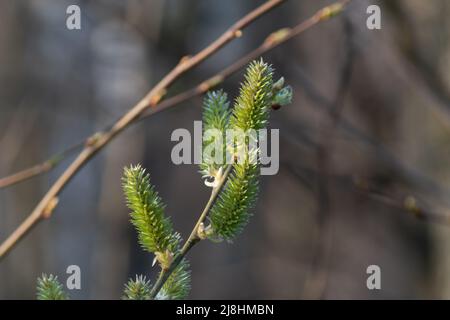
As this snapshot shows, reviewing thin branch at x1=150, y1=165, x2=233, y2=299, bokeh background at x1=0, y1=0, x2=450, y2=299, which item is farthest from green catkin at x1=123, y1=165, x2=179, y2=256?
bokeh background at x1=0, y1=0, x2=450, y2=299

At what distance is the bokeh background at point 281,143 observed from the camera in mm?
3840

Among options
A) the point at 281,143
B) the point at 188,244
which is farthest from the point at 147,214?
the point at 281,143

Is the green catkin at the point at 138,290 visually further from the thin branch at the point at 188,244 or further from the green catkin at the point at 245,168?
the green catkin at the point at 245,168

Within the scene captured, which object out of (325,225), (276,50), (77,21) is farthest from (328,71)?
(77,21)

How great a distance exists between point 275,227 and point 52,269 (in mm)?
2808

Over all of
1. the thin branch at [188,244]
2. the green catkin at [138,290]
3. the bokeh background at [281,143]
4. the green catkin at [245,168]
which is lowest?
the green catkin at [138,290]

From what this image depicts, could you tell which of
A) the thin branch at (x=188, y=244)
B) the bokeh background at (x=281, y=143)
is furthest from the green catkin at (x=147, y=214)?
the bokeh background at (x=281, y=143)

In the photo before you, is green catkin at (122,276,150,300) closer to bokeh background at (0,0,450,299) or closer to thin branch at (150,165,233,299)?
thin branch at (150,165,233,299)

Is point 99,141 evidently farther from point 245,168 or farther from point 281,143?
point 281,143

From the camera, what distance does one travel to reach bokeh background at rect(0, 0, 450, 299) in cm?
384

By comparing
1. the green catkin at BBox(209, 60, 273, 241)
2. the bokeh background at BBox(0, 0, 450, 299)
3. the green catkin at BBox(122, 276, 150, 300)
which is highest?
the bokeh background at BBox(0, 0, 450, 299)

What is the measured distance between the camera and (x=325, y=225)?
3531 mm

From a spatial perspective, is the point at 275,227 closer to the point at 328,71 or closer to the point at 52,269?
the point at 328,71

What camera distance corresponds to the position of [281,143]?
212 inches
